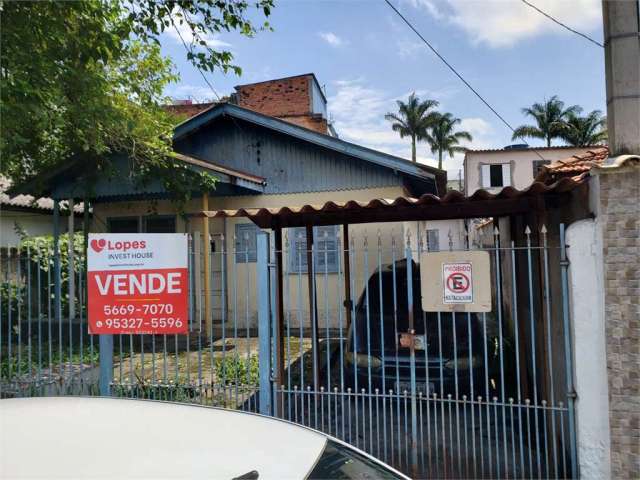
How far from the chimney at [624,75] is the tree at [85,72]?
390cm

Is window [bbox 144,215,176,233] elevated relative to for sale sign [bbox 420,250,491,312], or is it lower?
elevated

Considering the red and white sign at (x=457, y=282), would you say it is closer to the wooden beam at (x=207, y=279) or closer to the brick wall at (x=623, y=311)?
the brick wall at (x=623, y=311)

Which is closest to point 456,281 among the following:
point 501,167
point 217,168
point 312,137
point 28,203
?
point 217,168

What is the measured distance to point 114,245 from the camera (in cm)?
431

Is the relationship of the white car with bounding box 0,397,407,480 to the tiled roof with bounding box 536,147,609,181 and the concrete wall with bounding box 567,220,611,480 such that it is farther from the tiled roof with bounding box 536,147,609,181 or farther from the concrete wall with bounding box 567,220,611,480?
the tiled roof with bounding box 536,147,609,181

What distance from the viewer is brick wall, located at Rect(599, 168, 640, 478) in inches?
127

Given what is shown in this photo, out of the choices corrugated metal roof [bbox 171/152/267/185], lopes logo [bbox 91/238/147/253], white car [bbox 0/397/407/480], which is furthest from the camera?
corrugated metal roof [bbox 171/152/267/185]

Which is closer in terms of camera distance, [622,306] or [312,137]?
[622,306]

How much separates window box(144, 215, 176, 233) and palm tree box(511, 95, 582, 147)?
27.3m

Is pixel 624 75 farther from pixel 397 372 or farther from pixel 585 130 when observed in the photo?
pixel 585 130

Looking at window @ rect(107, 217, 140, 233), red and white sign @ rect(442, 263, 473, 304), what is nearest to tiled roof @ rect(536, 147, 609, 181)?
red and white sign @ rect(442, 263, 473, 304)

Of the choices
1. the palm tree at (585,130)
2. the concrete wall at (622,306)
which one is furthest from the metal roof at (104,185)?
the palm tree at (585,130)

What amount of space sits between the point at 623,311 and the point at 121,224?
11.3m

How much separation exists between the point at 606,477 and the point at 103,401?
137 inches
